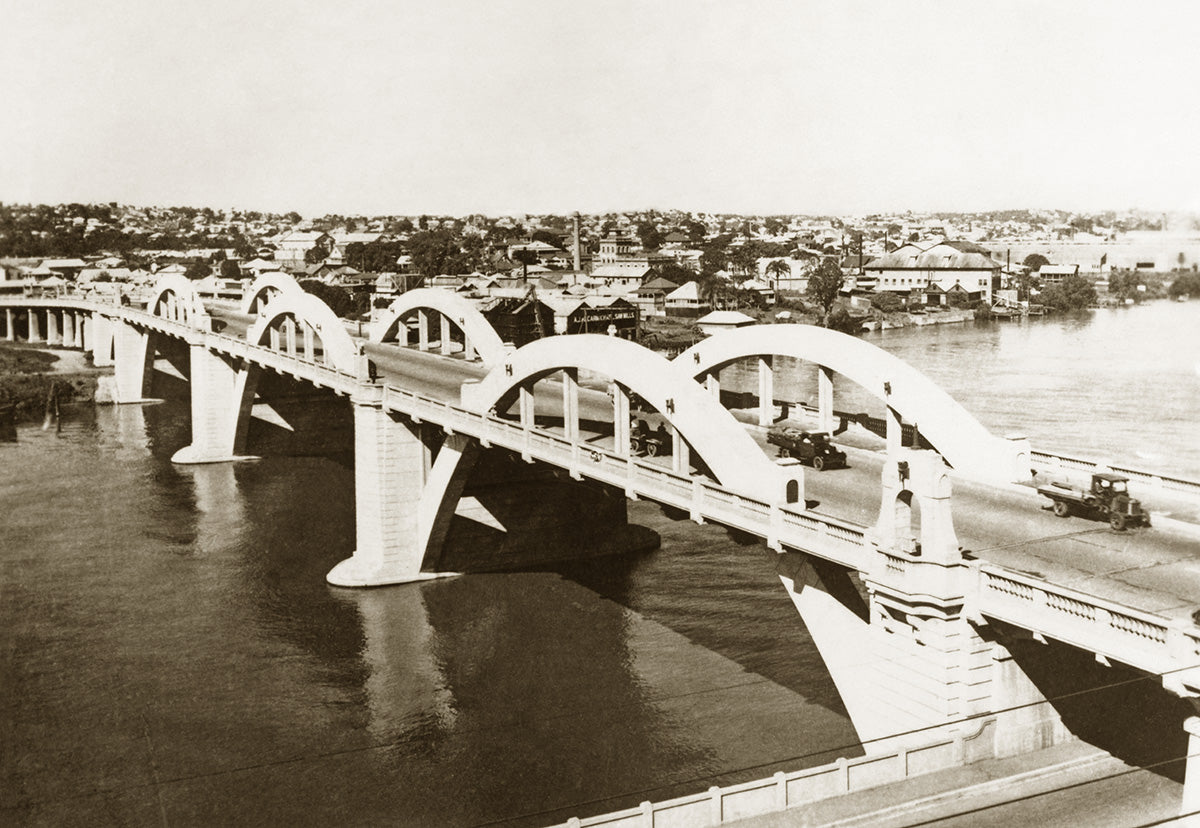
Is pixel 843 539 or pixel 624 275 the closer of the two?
pixel 843 539

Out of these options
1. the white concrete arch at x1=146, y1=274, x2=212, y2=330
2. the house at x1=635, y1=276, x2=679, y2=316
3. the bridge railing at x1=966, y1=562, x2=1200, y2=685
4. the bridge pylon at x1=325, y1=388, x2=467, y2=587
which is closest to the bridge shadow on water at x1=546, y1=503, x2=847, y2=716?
the bridge pylon at x1=325, y1=388, x2=467, y2=587

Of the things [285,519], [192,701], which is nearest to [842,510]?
[192,701]

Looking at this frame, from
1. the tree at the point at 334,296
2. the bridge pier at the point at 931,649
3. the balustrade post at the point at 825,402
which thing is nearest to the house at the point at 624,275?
the tree at the point at 334,296

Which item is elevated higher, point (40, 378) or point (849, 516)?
point (849, 516)

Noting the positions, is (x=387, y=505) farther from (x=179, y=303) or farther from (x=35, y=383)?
(x=35, y=383)

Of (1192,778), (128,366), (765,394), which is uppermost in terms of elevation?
(765,394)

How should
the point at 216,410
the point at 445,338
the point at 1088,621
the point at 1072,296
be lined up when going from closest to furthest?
the point at 1088,621 < the point at 445,338 < the point at 216,410 < the point at 1072,296

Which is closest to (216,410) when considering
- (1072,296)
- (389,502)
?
(389,502)
